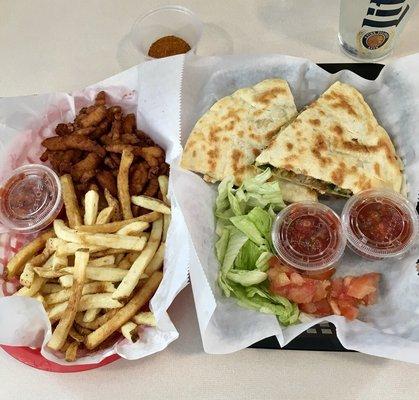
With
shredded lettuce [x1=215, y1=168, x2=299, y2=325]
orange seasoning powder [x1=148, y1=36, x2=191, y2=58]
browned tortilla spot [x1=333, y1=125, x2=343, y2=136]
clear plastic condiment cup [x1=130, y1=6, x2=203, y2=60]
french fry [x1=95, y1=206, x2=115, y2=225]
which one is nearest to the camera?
shredded lettuce [x1=215, y1=168, x2=299, y2=325]

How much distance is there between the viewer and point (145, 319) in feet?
5.76

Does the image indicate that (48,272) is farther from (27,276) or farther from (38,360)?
(38,360)

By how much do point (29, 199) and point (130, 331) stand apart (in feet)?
2.43

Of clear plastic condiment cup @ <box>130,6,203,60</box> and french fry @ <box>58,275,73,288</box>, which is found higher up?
clear plastic condiment cup @ <box>130,6,203,60</box>

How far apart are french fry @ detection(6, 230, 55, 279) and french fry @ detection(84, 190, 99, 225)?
0.53 ft

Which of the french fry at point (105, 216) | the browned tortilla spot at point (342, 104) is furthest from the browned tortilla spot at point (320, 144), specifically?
the french fry at point (105, 216)

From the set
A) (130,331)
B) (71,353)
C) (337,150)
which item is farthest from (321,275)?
(71,353)

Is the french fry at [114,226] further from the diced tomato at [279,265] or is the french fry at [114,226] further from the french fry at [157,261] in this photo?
the diced tomato at [279,265]

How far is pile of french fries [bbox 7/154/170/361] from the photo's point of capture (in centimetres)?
174

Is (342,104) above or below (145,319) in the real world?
above

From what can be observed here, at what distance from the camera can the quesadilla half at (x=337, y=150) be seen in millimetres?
1963

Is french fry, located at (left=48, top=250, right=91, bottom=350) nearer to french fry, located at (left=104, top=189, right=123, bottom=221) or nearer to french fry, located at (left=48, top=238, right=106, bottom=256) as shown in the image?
french fry, located at (left=48, top=238, right=106, bottom=256)

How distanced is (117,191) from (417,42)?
1523 millimetres

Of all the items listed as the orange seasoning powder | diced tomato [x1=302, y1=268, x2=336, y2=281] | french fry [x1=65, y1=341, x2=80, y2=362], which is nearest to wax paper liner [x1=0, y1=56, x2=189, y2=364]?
french fry [x1=65, y1=341, x2=80, y2=362]
